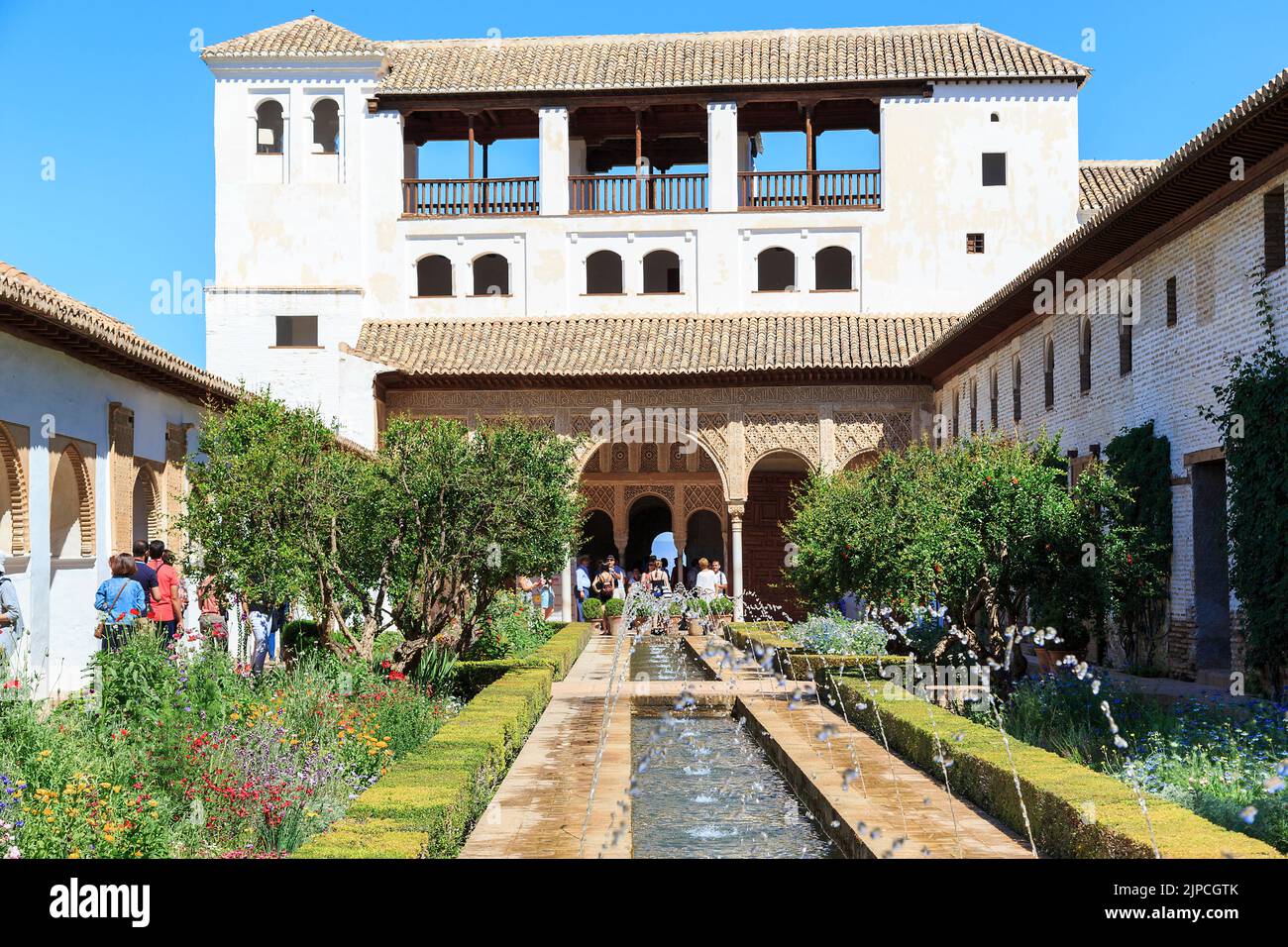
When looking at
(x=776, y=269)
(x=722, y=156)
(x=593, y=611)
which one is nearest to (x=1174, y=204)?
(x=722, y=156)

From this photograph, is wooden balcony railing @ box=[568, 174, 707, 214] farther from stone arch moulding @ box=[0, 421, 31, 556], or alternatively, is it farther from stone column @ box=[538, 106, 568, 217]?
stone arch moulding @ box=[0, 421, 31, 556]

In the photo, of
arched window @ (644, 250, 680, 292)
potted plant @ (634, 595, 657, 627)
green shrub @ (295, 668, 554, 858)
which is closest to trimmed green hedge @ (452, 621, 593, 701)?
green shrub @ (295, 668, 554, 858)

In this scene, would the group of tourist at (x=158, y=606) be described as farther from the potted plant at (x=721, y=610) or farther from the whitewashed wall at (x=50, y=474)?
the potted plant at (x=721, y=610)

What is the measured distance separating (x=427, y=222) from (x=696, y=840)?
22.5 m

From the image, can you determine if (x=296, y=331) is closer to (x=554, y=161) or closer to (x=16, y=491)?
(x=554, y=161)

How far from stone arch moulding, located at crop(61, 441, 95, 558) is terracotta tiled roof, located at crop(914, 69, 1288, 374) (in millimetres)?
10709

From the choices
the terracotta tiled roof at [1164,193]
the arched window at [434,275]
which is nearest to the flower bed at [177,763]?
the terracotta tiled roof at [1164,193]

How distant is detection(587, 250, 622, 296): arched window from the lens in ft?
104

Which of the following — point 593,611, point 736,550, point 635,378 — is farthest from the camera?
point 736,550

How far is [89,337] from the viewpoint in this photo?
44.2 feet

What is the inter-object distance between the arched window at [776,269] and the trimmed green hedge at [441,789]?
750 inches

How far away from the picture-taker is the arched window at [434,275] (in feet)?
99.6

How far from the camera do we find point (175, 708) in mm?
8250

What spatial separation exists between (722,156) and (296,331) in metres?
8.79
